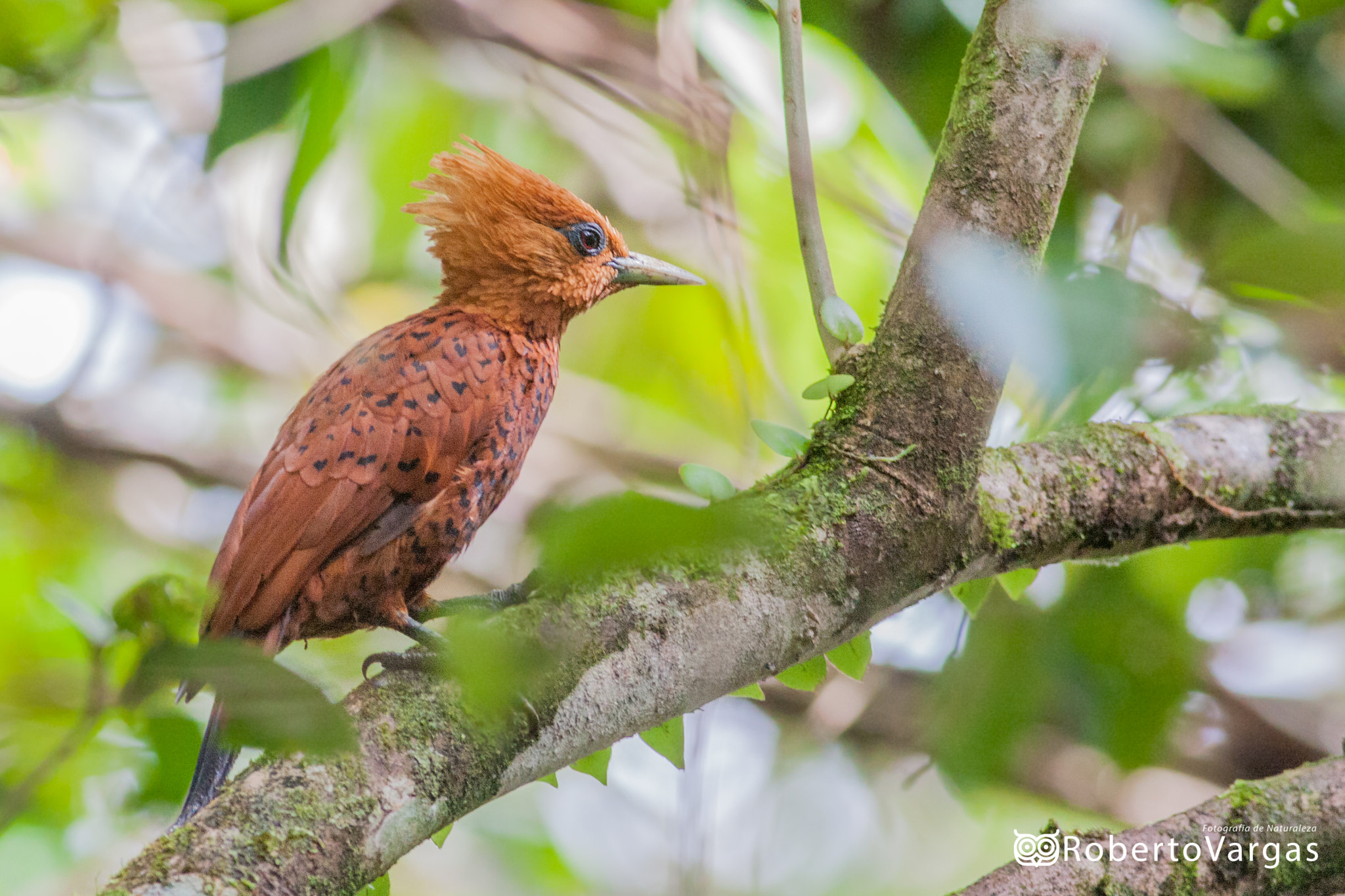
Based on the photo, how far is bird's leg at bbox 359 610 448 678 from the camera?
163cm

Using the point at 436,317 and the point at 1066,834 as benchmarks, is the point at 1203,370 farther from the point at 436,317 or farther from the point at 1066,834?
the point at 436,317

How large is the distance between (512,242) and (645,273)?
14.1 inches

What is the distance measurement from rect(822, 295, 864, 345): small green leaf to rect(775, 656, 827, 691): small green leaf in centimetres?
56

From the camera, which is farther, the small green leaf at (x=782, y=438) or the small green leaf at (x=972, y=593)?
the small green leaf at (x=972, y=593)

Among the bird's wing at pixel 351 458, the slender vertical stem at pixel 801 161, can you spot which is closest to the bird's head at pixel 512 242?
the bird's wing at pixel 351 458

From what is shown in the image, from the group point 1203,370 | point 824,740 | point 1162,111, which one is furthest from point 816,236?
point 824,740

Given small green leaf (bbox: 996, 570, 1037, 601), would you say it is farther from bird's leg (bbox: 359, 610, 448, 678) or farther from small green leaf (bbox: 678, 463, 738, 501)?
bird's leg (bbox: 359, 610, 448, 678)

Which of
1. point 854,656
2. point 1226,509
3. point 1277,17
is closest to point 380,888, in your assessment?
point 854,656

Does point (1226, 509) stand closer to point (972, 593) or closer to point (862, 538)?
point (972, 593)

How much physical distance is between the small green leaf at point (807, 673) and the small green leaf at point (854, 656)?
0.05m

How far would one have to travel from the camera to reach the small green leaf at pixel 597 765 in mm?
1744

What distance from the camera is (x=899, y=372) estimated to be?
6.19ft

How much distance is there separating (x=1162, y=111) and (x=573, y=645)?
2.41 metres

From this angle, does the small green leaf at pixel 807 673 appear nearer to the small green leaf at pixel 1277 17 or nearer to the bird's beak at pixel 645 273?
the bird's beak at pixel 645 273
